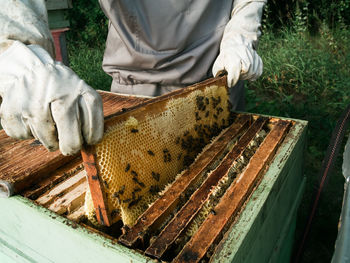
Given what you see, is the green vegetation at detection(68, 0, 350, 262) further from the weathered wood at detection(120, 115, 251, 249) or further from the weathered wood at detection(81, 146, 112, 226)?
the weathered wood at detection(81, 146, 112, 226)

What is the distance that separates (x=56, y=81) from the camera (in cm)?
110

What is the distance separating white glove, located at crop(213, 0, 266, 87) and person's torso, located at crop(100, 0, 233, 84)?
0.49ft

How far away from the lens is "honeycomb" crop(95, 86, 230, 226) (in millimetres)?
1258

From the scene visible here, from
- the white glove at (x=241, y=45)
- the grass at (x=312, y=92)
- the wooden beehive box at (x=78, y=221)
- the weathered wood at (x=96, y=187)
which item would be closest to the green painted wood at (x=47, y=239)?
the wooden beehive box at (x=78, y=221)

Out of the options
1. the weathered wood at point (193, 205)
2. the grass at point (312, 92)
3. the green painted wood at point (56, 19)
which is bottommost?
the grass at point (312, 92)

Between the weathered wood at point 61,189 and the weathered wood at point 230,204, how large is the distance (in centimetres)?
70

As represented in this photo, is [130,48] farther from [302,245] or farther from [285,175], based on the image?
[302,245]

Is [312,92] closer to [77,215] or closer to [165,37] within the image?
[165,37]

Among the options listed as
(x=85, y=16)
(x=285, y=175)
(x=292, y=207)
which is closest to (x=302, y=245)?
(x=292, y=207)

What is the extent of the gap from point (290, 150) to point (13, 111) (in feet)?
4.46

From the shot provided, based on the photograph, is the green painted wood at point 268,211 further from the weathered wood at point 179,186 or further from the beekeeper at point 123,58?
the beekeeper at point 123,58

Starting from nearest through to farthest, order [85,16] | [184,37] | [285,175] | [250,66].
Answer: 1. [285,175]
2. [250,66]
3. [184,37]
4. [85,16]

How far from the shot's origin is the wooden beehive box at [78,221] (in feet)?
3.61

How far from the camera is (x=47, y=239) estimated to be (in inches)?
50.6
